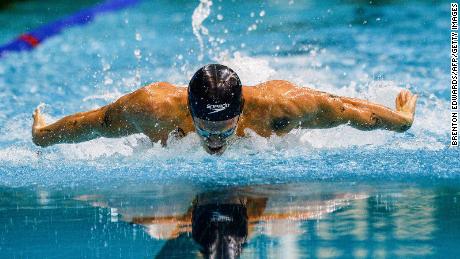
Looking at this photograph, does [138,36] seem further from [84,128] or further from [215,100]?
[215,100]

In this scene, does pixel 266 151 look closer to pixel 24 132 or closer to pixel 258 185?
pixel 258 185

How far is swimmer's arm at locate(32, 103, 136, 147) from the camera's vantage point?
3.33m

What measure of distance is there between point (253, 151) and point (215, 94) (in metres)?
0.74

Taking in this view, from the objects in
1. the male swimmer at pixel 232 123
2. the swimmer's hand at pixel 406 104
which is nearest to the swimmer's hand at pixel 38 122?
the male swimmer at pixel 232 123

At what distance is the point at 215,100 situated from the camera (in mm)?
2789

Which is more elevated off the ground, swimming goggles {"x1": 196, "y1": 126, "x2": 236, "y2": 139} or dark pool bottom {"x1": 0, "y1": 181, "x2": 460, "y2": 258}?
swimming goggles {"x1": 196, "y1": 126, "x2": 236, "y2": 139}

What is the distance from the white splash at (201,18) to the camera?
6653 millimetres

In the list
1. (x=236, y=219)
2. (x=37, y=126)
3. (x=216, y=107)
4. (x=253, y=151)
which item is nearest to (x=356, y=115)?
(x=253, y=151)

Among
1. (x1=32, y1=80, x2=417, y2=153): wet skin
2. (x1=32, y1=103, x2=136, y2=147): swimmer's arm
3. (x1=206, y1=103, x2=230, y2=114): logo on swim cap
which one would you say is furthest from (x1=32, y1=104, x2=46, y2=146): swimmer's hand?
(x1=206, y1=103, x2=230, y2=114): logo on swim cap

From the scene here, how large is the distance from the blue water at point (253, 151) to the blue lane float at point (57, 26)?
5.8 inches

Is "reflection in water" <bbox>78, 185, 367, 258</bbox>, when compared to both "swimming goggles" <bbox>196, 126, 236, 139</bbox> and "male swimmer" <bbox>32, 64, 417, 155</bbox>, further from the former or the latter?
"male swimmer" <bbox>32, 64, 417, 155</bbox>

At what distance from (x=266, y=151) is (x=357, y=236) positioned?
1.51m

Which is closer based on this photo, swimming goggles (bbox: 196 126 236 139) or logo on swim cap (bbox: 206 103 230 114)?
logo on swim cap (bbox: 206 103 230 114)

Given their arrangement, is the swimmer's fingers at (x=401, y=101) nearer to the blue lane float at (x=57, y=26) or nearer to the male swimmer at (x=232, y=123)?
the male swimmer at (x=232, y=123)
